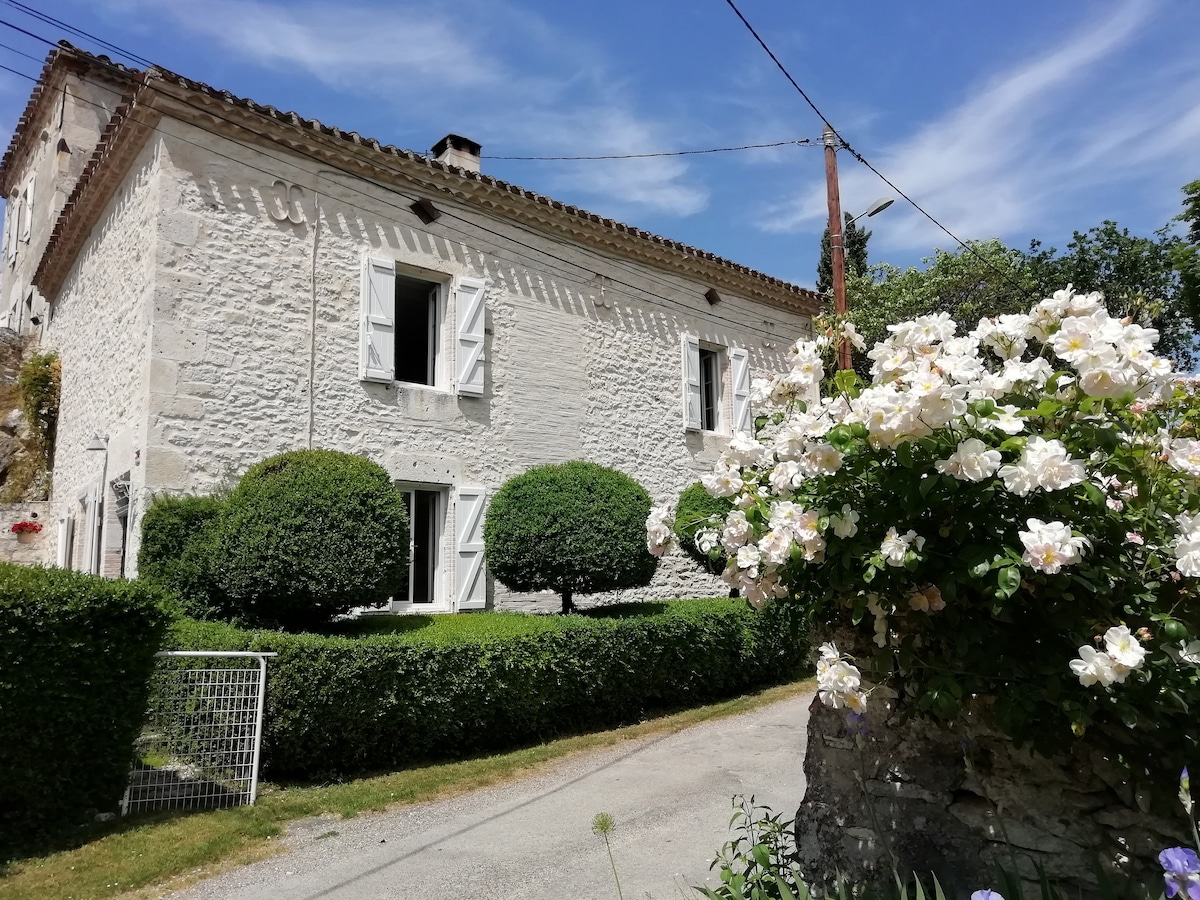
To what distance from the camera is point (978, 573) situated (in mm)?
2107

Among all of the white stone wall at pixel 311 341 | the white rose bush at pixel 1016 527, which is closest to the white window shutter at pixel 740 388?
the white stone wall at pixel 311 341

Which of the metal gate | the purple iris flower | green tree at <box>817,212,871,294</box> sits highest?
green tree at <box>817,212,871,294</box>

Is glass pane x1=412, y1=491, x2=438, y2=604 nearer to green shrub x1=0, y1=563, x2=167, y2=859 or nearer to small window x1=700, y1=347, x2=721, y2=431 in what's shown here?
green shrub x1=0, y1=563, x2=167, y2=859

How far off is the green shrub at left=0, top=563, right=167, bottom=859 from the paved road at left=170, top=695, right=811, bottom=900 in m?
1.18

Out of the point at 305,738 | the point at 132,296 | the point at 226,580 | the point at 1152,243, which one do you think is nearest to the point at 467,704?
the point at 305,738

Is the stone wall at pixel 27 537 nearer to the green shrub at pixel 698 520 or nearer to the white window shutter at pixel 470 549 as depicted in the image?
the white window shutter at pixel 470 549

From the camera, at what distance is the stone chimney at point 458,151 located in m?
12.0

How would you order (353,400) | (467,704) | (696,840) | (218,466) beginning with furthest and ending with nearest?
(353,400), (218,466), (467,704), (696,840)

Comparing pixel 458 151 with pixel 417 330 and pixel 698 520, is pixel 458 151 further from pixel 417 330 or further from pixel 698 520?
pixel 698 520

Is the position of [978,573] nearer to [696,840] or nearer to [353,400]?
[696,840]

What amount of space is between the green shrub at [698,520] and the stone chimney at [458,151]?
19.2 ft

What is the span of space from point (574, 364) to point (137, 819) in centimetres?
806

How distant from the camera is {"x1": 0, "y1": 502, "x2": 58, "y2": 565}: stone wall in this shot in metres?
11.9

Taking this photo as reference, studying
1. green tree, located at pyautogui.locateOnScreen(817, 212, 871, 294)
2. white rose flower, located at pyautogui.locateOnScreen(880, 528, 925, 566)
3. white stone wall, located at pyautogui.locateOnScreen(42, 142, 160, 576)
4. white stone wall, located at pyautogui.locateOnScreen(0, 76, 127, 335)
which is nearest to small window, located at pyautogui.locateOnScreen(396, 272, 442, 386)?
white stone wall, located at pyautogui.locateOnScreen(42, 142, 160, 576)
